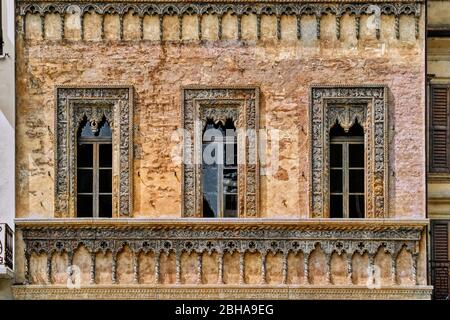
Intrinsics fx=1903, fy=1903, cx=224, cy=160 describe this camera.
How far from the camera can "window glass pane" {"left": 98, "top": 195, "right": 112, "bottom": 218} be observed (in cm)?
2928

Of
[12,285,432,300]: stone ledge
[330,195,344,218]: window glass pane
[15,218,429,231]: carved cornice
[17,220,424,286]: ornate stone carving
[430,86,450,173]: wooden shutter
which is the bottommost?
[12,285,432,300]: stone ledge

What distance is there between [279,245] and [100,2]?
465 centimetres

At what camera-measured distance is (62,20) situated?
2942 centimetres

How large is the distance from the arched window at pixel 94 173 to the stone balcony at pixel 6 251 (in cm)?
116

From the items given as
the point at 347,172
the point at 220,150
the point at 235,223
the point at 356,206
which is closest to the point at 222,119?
the point at 220,150

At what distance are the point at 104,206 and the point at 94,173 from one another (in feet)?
1.74

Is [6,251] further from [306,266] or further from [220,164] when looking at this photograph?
[306,266]

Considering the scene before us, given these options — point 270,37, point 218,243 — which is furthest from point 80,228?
point 270,37

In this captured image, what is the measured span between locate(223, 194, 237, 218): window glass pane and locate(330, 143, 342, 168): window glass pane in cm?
160

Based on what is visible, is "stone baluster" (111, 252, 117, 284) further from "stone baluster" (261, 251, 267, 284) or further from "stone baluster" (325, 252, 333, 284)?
"stone baluster" (325, 252, 333, 284)

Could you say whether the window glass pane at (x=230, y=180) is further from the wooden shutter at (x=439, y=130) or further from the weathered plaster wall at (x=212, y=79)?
the wooden shutter at (x=439, y=130)

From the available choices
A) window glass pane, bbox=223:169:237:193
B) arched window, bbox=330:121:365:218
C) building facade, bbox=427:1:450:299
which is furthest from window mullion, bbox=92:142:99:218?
building facade, bbox=427:1:450:299

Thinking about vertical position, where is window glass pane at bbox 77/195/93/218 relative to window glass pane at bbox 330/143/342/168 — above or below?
below

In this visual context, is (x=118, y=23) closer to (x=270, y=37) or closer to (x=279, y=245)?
(x=270, y=37)
